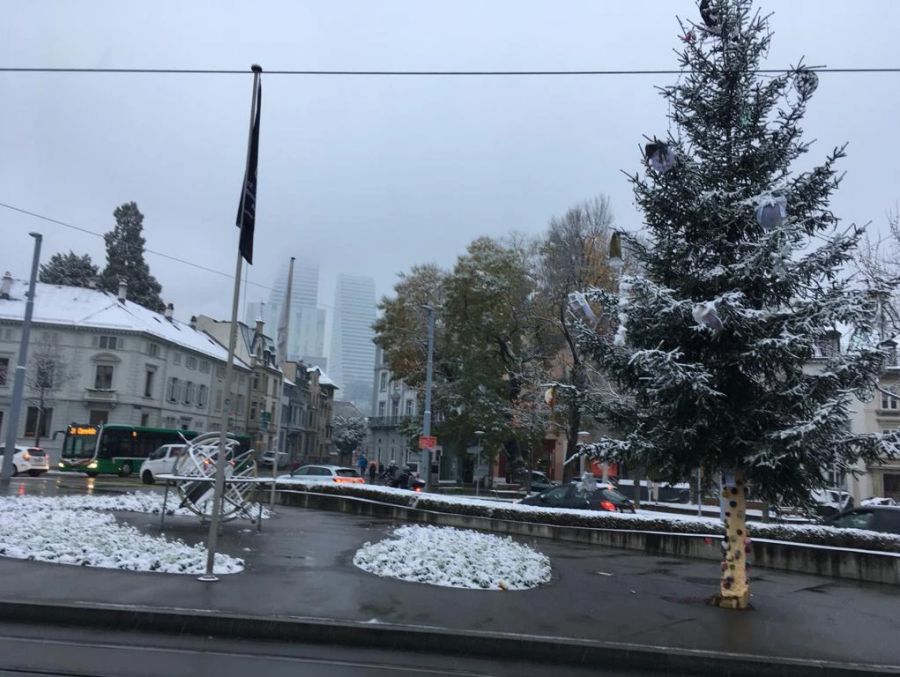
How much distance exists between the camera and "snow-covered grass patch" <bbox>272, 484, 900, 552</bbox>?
15.7 meters

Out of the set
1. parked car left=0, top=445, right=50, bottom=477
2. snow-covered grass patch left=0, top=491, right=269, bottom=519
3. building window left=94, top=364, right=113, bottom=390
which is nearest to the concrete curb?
snow-covered grass patch left=0, top=491, right=269, bottom=519

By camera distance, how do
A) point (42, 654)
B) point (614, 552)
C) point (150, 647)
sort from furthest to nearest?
point (614, 552)
point (150, 647)
point (42, 654)

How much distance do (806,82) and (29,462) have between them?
37531mm

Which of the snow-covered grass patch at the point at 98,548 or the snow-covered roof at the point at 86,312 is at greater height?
the snow-covered roof at the point at 86,312

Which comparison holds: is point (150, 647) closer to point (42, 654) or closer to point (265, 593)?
point (42, 654)

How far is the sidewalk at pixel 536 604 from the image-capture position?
803 centimetres

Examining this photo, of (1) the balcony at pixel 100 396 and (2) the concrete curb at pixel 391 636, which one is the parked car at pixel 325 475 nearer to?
(2) the concrete curb at pixel 391 636

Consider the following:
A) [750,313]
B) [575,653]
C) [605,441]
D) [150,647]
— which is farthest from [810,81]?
[150,647]

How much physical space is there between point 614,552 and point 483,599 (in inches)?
319

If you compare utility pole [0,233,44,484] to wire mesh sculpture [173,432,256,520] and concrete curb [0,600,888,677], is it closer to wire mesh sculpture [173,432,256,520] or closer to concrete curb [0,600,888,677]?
wire mesh sculpture [173,432,256,520]

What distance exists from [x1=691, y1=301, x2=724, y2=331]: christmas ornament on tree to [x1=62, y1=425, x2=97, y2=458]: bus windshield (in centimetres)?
4229

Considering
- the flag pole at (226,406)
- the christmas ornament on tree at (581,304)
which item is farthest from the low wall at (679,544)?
the flag pole at (226,406)

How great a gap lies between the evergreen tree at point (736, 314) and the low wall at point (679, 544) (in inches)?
204

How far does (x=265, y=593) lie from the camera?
9148 mm
